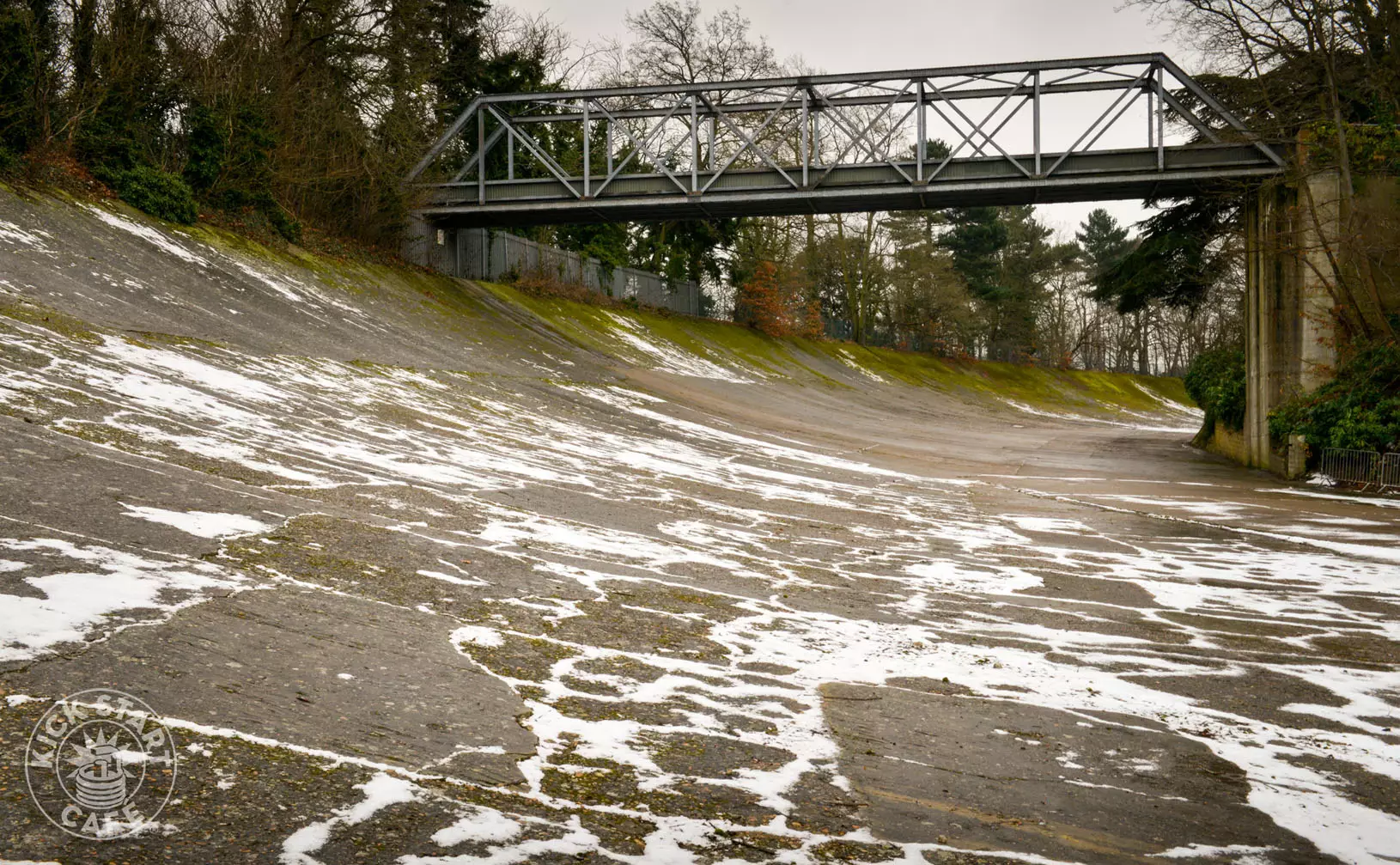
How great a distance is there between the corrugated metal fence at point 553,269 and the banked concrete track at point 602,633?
711 inches

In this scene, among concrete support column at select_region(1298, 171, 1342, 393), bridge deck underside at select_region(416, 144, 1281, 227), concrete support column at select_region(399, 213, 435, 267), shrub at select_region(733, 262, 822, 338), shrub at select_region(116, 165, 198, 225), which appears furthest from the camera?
shrub at select_region(733, 262, 822, 338)

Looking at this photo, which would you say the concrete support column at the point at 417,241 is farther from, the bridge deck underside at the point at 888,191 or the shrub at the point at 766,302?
the shrub at the point at 766,302

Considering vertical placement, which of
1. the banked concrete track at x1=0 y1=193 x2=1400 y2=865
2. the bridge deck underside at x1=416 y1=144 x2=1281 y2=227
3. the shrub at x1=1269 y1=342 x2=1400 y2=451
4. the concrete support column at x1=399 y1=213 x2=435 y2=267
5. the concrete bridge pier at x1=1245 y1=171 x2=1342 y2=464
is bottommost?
the banked concrete track at x1=0 y1=193 x2=1400 y2=865

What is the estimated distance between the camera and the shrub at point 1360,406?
19.6 metres

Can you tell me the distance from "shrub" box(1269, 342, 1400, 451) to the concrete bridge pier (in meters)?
1.10

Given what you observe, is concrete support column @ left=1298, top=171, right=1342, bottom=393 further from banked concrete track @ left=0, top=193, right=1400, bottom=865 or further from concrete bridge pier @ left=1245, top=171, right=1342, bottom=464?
banked concrete track @ left=0, top=193, right=1400, bottom=865

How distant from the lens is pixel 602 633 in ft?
24.2

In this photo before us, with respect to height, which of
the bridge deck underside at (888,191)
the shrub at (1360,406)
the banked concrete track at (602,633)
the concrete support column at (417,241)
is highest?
the bridge deck underside at (888,191)

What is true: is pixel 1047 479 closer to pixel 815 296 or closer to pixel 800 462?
pixel 800 462

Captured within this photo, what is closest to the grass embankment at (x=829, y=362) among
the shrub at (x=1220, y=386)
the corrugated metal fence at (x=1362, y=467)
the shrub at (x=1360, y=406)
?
the shrub at (x=1220, y=386)

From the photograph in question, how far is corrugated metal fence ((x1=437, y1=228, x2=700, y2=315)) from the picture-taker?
118 ft

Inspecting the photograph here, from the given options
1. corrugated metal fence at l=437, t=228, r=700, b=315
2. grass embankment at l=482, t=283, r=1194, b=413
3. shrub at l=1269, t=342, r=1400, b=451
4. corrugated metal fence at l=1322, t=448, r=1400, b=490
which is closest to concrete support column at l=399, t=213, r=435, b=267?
corrugated metal fence at l=437, t=228, r=700, b=315

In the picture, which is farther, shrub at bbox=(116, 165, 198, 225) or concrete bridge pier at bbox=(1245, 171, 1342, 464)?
concrete bridge pier at bbox=(1245, 171, 1342, 464)

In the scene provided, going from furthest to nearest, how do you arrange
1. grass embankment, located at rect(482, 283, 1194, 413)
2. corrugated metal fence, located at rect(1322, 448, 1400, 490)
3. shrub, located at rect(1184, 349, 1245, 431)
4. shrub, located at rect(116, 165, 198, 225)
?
1. grass embankment, located at rect(482, 283, 1194, 413)
2. shrub, located at rect(1184, 349, 1245, 431)
3. shrub, located at rect(116, 165, 198, 225)
4. corrugated metal fence, located at rect(1322, 448, 1400, 490)
